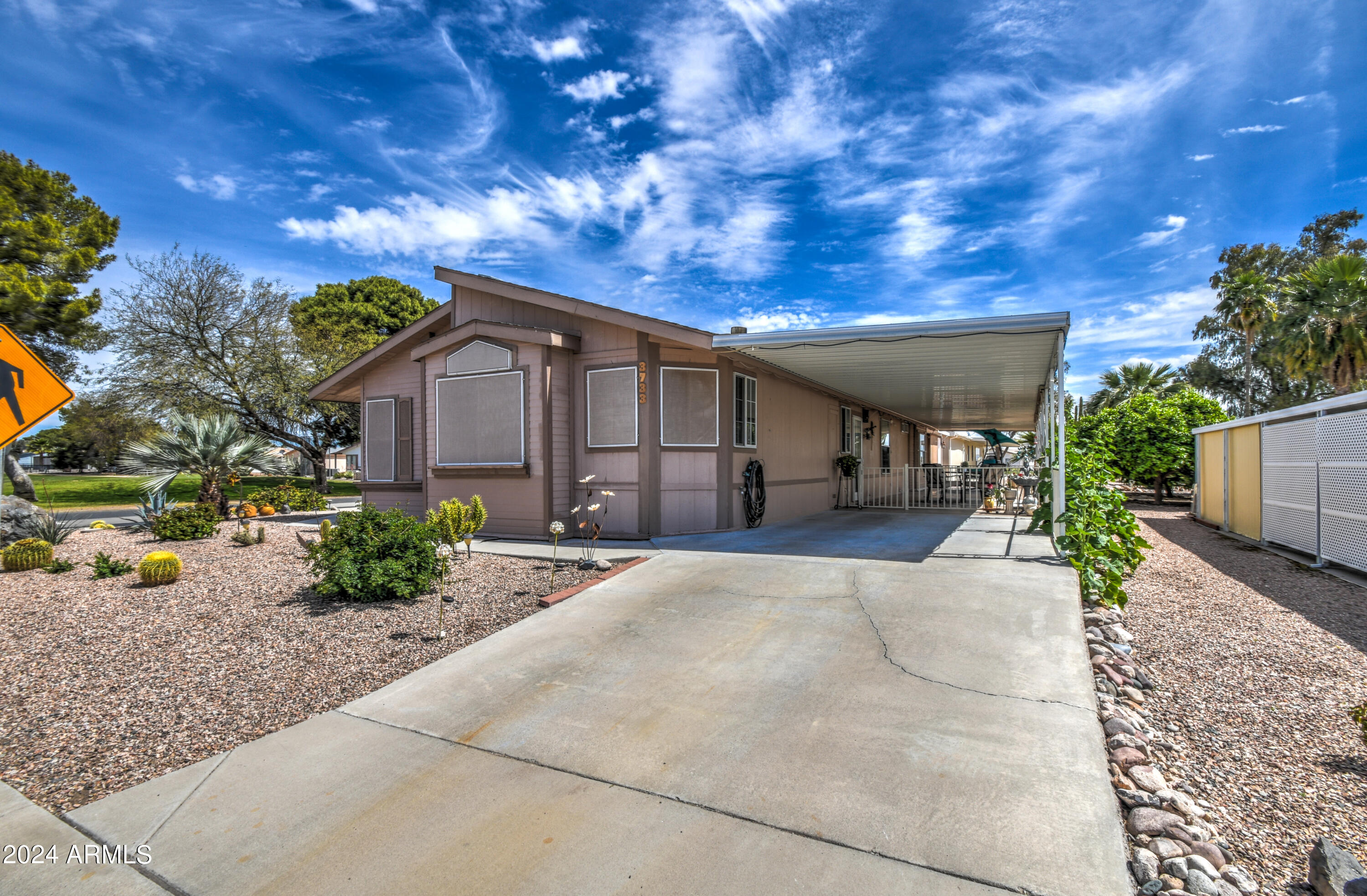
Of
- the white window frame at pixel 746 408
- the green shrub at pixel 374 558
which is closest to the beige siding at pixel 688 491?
the white window frame at pixel 746 408

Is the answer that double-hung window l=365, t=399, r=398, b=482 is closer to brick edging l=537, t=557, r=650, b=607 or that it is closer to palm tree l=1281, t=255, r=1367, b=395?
brick edging l=537, t=557, r=650, b=607

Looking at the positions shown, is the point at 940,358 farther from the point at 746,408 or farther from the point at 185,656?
the point at 185,656

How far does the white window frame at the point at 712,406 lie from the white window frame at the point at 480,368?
7.62 feet

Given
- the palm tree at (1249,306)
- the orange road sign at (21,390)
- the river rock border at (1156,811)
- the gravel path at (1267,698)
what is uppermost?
the palm tree at (1249,306)

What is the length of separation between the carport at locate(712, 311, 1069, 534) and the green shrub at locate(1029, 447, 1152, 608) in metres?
0.25

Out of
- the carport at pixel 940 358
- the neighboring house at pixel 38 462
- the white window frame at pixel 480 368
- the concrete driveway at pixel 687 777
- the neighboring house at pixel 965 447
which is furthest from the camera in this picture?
the neighboring house at pixel 38 462

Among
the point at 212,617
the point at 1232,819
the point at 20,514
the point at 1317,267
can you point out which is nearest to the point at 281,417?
the point at 20,514

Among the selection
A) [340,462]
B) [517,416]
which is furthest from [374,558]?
[340,462]

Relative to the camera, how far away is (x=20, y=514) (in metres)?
8.41

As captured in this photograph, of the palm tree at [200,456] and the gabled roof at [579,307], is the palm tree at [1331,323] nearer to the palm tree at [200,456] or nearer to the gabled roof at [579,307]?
the gabled roof at [579,307]

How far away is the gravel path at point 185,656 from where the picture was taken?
3.18 metres

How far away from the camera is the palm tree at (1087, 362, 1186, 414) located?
32.2 m

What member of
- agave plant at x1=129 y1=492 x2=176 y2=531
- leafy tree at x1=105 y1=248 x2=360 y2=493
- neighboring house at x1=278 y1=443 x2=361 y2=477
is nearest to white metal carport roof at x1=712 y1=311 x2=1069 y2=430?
agave plant at x1=129 y1=492 x2=176 y2=531

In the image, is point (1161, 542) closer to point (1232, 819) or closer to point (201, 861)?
point (1232, 819)
